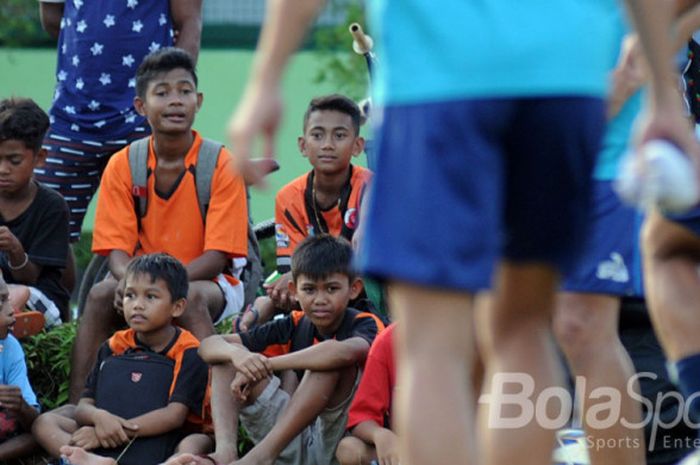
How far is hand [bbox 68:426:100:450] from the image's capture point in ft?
19.5

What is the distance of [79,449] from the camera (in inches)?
230

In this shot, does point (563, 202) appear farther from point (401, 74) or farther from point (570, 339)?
point (570, 339)

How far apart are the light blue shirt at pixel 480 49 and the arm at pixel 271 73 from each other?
0.16 m

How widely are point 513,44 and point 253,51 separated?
1268 centimetres

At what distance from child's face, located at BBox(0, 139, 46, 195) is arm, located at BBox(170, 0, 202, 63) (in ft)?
3.51

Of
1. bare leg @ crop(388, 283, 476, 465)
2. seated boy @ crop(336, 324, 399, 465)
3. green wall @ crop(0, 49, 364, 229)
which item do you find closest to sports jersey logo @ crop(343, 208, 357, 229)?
seated boy @ crop(336, 324, 399, 465)

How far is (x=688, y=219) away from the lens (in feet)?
13.4

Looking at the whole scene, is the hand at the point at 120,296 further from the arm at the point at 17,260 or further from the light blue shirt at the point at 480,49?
the light blue shirt at the point at 480,49

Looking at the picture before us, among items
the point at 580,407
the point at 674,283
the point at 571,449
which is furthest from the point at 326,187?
the point at 674,283

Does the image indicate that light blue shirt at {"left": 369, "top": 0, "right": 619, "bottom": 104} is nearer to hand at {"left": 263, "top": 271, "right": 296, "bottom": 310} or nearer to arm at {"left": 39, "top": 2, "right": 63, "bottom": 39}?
hand at {"left": 263, "top": 271, "right": 296, "bottom": 310}

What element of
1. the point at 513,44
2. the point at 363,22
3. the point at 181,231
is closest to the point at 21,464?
the point at 181,231

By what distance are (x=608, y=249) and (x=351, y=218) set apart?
2531 millimetres

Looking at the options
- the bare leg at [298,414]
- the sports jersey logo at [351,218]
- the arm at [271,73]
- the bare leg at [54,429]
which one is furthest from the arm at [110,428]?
the arm at [271,73]

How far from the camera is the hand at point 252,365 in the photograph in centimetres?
577
